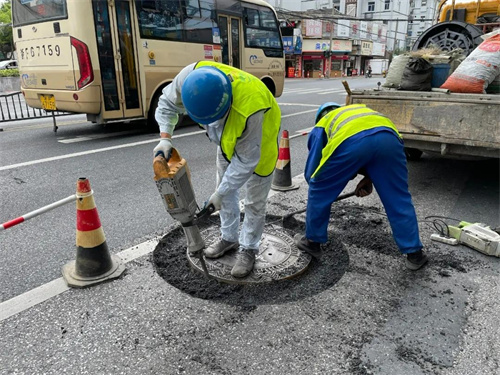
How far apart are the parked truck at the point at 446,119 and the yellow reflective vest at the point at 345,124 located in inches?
62.2

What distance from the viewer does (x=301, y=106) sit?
41.2ft

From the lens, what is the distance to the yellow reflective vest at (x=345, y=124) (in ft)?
8.38

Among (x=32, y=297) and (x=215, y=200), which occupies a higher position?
(x=215, y=200)

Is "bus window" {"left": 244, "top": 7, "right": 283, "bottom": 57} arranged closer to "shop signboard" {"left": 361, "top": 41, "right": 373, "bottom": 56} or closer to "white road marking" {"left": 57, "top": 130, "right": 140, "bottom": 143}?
"white road marking" {"left": 57, "top": 130, "right": 140, "bottom": 143}

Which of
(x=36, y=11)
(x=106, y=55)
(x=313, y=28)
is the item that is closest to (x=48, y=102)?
(x=106, y=55)

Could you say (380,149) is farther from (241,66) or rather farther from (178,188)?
(241,66)

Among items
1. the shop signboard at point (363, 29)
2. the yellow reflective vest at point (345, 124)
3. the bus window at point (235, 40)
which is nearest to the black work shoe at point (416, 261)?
the yellow reflective vest at point (345, 124)

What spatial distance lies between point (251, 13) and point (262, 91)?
339 inches

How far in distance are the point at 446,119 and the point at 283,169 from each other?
181 cm

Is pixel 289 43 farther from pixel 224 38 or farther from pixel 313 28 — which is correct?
pixel 224 38

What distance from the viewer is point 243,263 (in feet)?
9.08

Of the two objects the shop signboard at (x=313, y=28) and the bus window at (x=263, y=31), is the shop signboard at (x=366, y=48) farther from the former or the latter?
the bus window at (x=263, y=31)

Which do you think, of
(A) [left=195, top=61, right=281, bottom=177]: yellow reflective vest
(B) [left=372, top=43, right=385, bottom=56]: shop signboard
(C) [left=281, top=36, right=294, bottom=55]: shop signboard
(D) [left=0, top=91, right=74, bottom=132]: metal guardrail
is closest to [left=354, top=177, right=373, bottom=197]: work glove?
(A) [left=195, top=61, right=281, bottom=177]: yellow reflective vest

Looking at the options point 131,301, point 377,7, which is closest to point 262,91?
point 131,301
